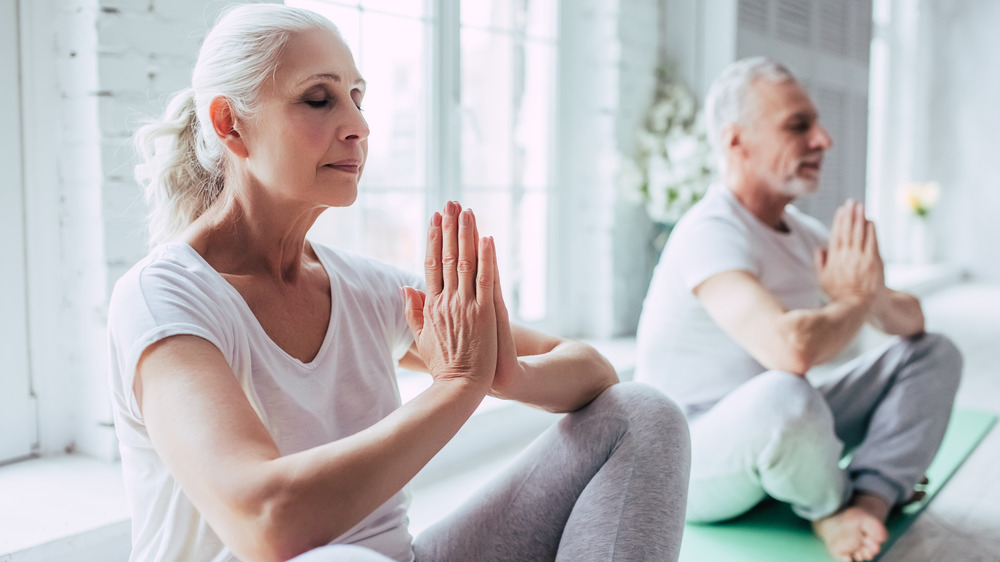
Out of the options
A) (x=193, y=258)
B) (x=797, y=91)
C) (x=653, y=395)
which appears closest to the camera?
(x=193, y=258)

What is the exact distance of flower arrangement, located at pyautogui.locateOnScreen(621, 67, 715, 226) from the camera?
11.2 ft

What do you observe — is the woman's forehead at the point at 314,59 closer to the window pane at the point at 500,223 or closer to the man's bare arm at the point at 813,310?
the man's bare arm at the point at 813,310

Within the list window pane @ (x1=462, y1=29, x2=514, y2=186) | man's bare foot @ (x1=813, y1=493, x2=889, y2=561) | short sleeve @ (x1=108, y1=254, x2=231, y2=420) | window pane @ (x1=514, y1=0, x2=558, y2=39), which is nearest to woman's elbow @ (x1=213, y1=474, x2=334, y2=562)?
short sleeve @ (x1=108, y1=254, x2=231, y2=420)

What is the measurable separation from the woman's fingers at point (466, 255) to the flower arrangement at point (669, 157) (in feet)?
7.95

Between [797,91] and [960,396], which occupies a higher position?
[797,91]

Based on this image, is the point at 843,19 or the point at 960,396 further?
the point at 843,19

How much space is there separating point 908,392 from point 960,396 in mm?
1732

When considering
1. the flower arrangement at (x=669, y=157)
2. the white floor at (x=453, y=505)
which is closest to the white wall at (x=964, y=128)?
the white floor at (x=453, y=505)

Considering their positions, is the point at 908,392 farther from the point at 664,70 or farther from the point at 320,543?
the point at 664,70

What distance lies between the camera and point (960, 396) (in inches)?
142

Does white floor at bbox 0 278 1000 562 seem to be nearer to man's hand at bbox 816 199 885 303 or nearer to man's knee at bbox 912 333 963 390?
man's knee at bbox 912 333 963 390

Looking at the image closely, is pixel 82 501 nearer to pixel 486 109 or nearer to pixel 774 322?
pixel 774 322

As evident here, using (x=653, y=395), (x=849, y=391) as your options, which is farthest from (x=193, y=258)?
(x=849, y=391)

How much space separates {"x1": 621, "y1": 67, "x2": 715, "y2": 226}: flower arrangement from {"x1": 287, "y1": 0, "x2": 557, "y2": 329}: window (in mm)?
401
